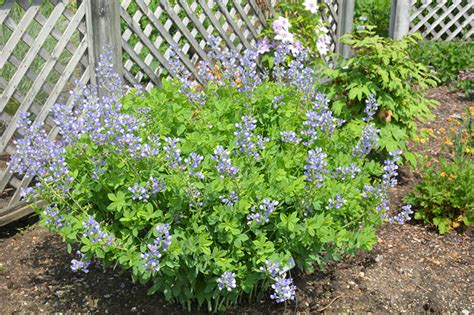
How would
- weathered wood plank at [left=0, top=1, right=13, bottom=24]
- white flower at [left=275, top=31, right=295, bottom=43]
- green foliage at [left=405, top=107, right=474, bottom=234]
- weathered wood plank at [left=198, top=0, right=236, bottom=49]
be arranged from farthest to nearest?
white flower at [left=275, top=31, right=295, bottom=43] < weathered wood plank at [left=198, top=0, right=236, bottom=49] < green foliage at [left=405, top=107, right=474, bottom=234] < weathered wood plank at [left=0, top=1, right=13, bottom=24]

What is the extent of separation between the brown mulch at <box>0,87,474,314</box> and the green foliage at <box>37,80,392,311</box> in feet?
1.05

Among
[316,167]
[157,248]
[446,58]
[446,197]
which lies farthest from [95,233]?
[446,58]

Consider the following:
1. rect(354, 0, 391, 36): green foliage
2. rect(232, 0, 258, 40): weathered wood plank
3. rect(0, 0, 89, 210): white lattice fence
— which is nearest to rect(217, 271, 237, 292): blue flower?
rect(0, 0, 89, 210): white lattice fence

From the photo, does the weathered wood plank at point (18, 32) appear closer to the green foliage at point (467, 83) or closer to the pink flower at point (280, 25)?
the pink flower at point (280, 25)

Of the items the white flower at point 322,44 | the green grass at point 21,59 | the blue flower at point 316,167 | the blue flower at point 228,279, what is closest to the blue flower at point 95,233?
the blue flower at point 228,279

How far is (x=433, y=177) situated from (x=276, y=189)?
5.53 ft

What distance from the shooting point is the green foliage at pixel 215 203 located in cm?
227

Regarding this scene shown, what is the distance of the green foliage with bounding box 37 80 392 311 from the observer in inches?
89.4

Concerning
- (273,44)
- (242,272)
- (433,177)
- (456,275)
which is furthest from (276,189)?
(273,44)

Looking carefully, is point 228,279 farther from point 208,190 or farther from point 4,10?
point 4,10

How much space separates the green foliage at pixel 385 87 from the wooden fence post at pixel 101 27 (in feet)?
4.64

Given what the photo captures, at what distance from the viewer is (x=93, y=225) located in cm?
222

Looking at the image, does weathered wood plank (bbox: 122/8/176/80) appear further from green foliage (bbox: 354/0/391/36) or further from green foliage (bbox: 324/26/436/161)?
green foliage (bbox: 354/0/391/36)

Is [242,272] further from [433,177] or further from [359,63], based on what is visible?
[359,63]
